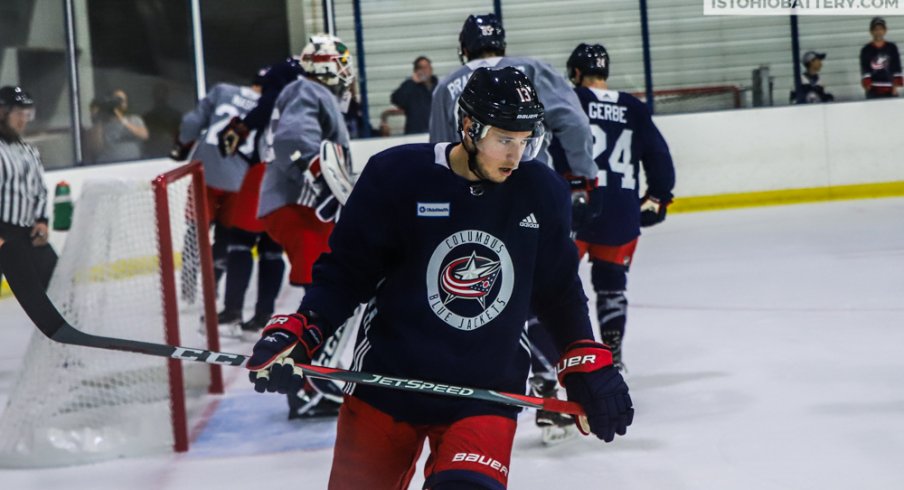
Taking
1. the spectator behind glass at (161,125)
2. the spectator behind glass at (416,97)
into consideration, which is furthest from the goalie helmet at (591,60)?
the spectator behind glass at (161,125)

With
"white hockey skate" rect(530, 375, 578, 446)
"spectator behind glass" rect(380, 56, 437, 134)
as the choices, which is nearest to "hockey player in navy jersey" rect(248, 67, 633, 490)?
"white hockey skate" rect(530, 375, 578, 446)

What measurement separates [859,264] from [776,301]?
97 centimetres

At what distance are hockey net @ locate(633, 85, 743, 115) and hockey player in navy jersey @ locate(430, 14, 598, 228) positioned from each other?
5723 millimetres

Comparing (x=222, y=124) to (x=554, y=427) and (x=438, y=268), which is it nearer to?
(x=554, y=427)

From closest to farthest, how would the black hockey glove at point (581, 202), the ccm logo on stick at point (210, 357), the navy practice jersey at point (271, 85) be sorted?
the ccm logo on stick at point (210, 357) < the black hockey glove at point (581, 202) < the navy practice jersey at point (271, 85)

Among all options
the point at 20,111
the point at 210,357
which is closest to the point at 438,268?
the point at 210,357

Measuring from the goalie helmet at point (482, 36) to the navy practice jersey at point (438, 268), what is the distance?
1502 millimetres

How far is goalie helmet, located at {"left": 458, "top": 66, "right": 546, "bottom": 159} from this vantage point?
1.91 m

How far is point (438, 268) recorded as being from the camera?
77.5 inches

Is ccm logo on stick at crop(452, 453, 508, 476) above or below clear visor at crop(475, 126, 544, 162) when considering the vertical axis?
below

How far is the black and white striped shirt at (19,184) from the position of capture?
4957 mm

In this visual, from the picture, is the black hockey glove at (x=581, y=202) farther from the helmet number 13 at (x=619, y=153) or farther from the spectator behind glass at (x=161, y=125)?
the spectator behind glass at (x=161, y=125)

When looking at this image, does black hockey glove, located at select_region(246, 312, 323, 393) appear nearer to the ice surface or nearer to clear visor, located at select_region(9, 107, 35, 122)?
the ice surface

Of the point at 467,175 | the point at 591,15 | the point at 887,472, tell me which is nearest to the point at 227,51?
the point at 591,15
